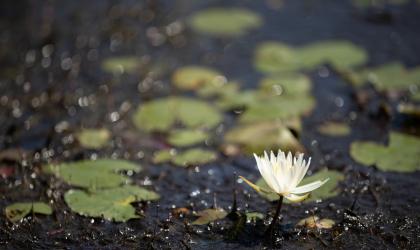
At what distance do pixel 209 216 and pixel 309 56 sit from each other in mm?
1995

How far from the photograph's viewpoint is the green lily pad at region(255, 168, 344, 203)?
317cm

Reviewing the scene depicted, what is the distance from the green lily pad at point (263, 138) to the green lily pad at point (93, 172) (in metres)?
0.67

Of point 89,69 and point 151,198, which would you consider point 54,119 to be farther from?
point 151,198

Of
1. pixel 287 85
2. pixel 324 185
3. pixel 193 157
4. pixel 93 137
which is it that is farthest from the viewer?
pixel 287 85

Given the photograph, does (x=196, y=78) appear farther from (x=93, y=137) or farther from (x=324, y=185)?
(x=324, y=185)

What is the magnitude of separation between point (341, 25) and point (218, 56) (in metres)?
1.10

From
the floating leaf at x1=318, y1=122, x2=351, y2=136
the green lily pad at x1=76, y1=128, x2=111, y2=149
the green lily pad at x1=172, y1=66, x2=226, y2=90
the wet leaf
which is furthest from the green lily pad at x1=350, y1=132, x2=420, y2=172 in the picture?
the green lily pad at x1=76, y1=128, x2=111, y2=149

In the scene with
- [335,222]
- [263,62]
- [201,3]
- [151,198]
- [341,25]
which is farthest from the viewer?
[201,3]

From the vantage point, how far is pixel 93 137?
385 cm

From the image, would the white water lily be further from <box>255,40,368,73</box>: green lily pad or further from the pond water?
<box>255,40,368,73</box>: green lily pad

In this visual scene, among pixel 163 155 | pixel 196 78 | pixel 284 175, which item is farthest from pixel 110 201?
pixel 196 78

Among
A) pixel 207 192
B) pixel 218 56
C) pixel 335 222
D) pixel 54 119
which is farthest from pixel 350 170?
pixel 54 119

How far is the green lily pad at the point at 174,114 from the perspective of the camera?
3.99m

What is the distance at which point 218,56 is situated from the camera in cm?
479
